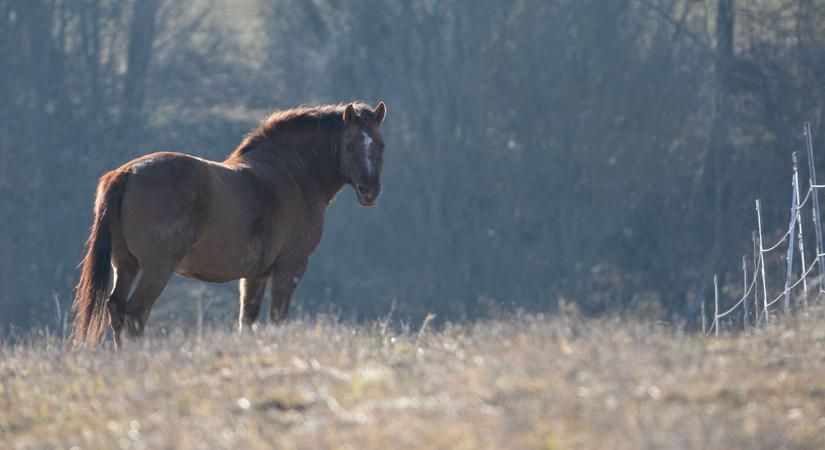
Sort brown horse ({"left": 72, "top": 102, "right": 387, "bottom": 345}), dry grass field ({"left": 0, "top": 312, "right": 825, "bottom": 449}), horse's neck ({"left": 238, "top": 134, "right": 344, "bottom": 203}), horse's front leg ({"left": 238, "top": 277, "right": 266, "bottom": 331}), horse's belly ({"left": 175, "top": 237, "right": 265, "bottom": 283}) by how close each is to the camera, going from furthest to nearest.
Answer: horse's neck ({"left": 238, "top": 134, "right": 344, "bottom": 203}) → horse's front leg ({"left": 238, "top": 277, "right": 266, "bottom": 331}) → horse's belly ({"left": 175, "top": 237, "right": 265, "bottom": 283}) → brown horse ({"left": 72, "top": 102, "right": 387, "bottom": 345}) → dry grass field ({"left": 0, "top": 312, "right": 825, "bottom": 449})

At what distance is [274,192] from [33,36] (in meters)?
20.9

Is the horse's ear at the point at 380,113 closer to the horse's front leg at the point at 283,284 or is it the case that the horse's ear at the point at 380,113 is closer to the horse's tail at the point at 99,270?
the horse's front leg at the point at 283,284

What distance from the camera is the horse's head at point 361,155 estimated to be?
11.2 meters

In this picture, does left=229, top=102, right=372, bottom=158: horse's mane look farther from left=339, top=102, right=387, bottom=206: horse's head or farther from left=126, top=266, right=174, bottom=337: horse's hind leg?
left=126, top=266, right=174, bottom=337: horse's hind leg

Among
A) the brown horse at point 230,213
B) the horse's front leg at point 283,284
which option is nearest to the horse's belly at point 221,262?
the brown horse at point 230,213

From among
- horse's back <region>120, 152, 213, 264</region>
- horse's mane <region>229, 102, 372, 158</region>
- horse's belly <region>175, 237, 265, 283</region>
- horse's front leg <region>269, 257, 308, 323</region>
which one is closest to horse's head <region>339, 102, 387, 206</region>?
horse's mane <region>229, 102, 372, 158</region>

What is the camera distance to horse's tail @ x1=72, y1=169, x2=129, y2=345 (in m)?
9.29

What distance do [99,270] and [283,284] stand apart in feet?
5.76

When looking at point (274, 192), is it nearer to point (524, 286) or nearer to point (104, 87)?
point (524, 286)

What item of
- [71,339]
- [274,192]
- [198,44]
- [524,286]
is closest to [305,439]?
[71,339]

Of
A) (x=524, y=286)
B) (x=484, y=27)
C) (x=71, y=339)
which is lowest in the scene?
(x=524, y=286)

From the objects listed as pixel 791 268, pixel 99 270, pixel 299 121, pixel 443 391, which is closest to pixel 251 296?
pixel 299 121

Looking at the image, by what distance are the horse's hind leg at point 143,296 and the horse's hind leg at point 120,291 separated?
6cm

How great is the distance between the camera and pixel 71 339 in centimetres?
939
